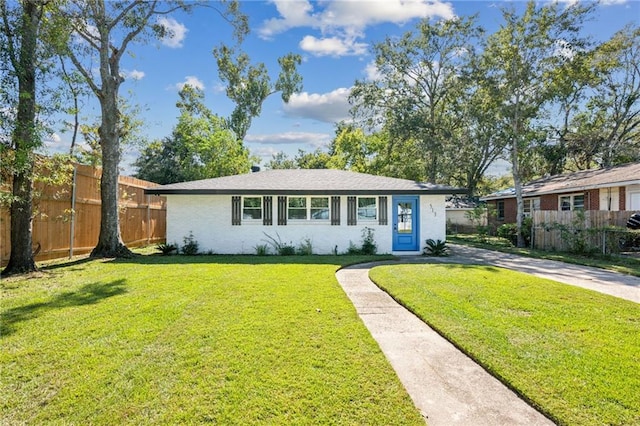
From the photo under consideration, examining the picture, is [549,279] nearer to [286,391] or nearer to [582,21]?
[286,391]

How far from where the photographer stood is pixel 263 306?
523cm

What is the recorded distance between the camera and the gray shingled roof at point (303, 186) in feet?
38.6

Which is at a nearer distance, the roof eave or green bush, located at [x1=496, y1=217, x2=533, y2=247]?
the roof eave

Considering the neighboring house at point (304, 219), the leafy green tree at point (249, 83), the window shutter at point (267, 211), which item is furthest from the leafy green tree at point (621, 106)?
the window shutter at point (267, 211)

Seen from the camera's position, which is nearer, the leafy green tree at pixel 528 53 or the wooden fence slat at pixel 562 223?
the wooden fence slat at pixel 562 223

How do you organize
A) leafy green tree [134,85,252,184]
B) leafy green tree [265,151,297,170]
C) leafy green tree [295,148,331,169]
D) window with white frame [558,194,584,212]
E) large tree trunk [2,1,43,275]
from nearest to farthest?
1. large tree trunk [2,1,43,275]
2. window with white frame [558,194,584,212]
3. leafy green tree [134,85,252,184]
4. leafy green tree [295,148,331,169]
5. leafy green tree [265,151,297,170]

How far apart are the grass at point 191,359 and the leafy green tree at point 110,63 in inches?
170

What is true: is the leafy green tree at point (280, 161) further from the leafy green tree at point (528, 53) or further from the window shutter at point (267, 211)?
the window shutter at point (267, 211)

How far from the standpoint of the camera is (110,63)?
424 inches

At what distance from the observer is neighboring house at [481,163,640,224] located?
1363 centimetres

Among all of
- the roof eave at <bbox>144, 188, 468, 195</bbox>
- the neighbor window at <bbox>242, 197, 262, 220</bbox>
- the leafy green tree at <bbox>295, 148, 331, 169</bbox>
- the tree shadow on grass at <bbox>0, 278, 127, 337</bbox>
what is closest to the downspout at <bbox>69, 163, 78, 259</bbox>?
the roof eave at <bbox>144, 188, 468, 195</bbox>

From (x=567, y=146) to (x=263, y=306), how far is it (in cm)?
2839

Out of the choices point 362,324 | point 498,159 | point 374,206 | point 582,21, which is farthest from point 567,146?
point 362,324

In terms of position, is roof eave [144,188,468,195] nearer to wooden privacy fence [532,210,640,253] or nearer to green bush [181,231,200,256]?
green bush [181,231,200,256]
